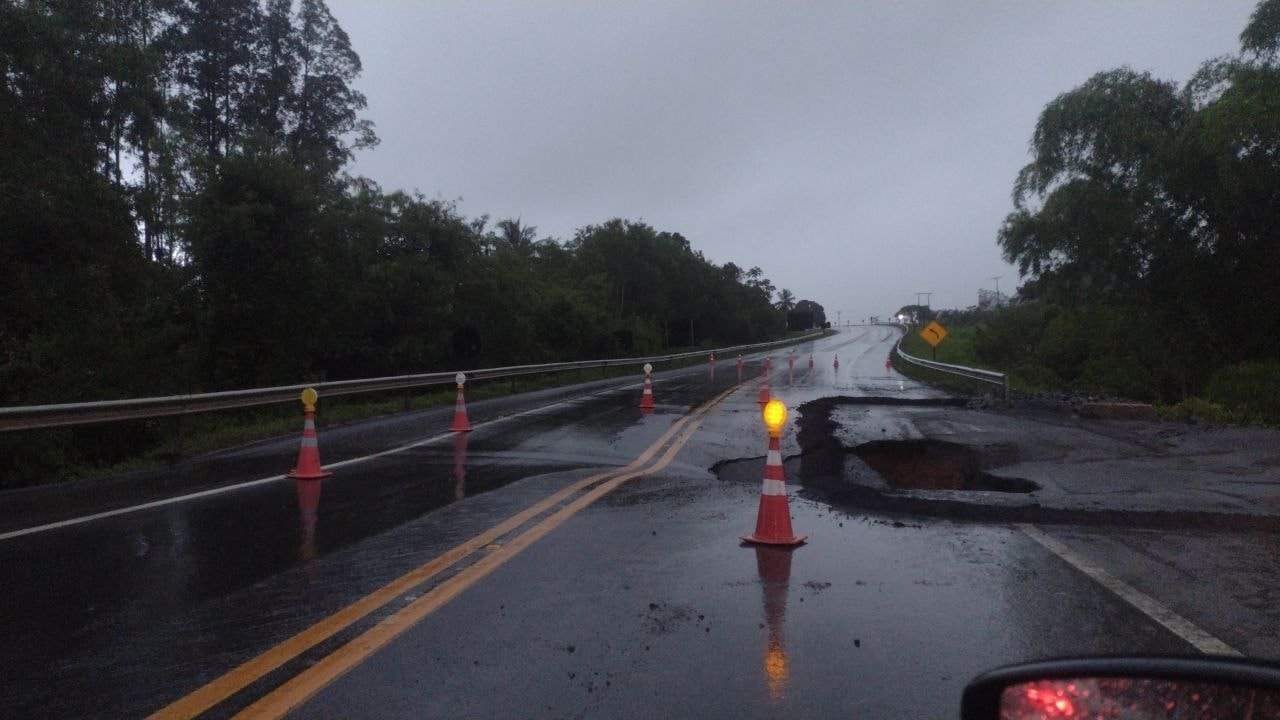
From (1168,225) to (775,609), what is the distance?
29.0 metres

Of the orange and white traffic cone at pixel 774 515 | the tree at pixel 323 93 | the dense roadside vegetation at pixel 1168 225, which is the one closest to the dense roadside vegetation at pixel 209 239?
the tree at pixel 323 93

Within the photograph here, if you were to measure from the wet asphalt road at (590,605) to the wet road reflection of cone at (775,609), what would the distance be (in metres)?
0.02

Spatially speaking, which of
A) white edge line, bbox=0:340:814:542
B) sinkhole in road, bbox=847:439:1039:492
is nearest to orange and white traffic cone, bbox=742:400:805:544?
sinkhole in road, bbox=847:439:1039:492

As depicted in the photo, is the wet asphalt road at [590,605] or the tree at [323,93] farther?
the tree at [323,93]

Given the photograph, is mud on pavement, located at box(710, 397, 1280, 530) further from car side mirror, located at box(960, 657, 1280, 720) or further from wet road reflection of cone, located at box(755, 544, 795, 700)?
car side mirror, located at box(960, 657, 1280, 720)

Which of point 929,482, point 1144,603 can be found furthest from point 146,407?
point 1144,603

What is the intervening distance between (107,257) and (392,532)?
665 inches

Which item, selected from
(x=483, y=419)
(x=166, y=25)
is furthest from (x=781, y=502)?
(x=166, y=25)

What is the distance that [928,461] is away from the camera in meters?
13.1

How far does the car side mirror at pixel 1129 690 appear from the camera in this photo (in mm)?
1506

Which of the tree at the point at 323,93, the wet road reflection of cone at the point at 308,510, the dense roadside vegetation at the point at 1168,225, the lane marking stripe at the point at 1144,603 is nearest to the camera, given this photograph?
the lane marking stripe at the point at 1144,603

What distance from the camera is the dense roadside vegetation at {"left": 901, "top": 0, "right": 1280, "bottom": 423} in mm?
25281

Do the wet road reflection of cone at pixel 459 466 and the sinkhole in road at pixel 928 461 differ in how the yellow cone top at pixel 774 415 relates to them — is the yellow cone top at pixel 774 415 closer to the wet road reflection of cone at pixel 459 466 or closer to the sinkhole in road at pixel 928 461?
the wet road reflection of cone at pixel 459 466

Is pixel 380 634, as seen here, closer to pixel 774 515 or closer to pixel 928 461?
pixel 774 515
